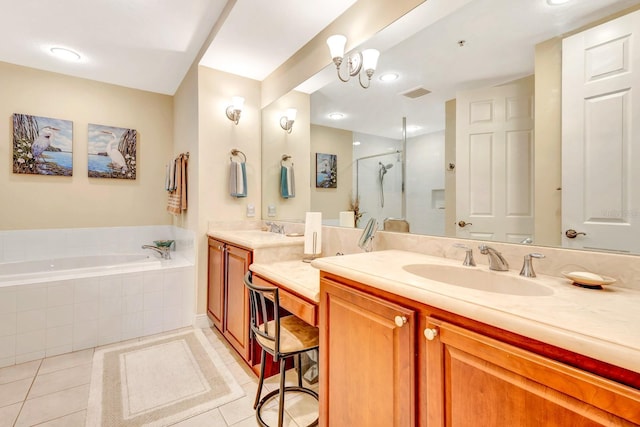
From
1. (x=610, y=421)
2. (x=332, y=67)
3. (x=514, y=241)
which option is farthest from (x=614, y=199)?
(x=332, y=67)

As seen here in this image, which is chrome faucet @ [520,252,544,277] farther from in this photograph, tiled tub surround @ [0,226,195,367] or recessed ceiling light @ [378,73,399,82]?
tiled tub surround @ [0,226,195,367]

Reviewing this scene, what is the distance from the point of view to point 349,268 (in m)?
1.08

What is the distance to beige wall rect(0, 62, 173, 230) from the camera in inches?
117

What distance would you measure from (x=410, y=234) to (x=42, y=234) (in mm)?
3830

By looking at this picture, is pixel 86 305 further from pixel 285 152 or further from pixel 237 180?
pixel 285 152

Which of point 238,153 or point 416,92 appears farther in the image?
point 238,153

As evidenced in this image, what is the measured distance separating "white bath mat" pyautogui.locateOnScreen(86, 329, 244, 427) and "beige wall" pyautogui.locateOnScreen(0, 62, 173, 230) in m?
1.82

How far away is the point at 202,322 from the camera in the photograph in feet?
9.05

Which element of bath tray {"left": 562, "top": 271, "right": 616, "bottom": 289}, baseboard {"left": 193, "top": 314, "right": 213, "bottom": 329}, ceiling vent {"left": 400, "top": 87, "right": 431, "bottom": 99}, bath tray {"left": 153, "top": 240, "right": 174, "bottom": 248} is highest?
ceiling vent {"left": 400, "top": 87, "right": 431, "bottom": 99}

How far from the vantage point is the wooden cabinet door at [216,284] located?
2406 mm

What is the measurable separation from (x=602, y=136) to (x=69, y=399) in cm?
291

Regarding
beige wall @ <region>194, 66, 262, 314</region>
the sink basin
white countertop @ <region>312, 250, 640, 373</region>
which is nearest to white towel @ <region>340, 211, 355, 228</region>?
the sink basin

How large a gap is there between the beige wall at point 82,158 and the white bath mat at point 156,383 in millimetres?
1820

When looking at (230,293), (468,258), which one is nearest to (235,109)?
(230,293)
